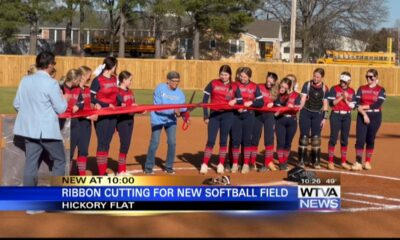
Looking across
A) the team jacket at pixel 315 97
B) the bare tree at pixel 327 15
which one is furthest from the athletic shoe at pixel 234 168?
the bare tree at pixel 327 15

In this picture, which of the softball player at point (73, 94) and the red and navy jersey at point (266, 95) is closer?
the softball player at point (73, 94)

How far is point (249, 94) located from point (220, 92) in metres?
0.55

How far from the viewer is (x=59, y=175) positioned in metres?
8.16

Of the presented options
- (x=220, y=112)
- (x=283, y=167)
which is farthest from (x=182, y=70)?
(x=220, y=112)

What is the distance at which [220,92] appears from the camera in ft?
37.7

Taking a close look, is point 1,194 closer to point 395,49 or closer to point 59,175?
point 59,175

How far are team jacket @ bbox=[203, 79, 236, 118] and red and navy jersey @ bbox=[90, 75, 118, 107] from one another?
1.90 m

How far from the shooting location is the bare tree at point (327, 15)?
240 ft

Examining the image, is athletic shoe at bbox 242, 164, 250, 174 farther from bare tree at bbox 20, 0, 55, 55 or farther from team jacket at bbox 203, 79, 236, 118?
bare tree at bbox 20, 0, 55, 55

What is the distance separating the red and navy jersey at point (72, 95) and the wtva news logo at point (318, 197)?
12.8 feet

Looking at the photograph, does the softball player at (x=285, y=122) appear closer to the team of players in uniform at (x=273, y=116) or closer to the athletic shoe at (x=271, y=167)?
the team of players in uniform at (x=273, y=116)

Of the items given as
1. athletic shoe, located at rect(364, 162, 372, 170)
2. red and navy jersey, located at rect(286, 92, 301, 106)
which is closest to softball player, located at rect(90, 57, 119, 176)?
red and navy jersey, located at rect(286, 92, 301, 106)

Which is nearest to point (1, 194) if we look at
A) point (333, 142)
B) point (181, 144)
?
point (333, 142)

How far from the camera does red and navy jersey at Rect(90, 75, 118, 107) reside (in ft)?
33.7
